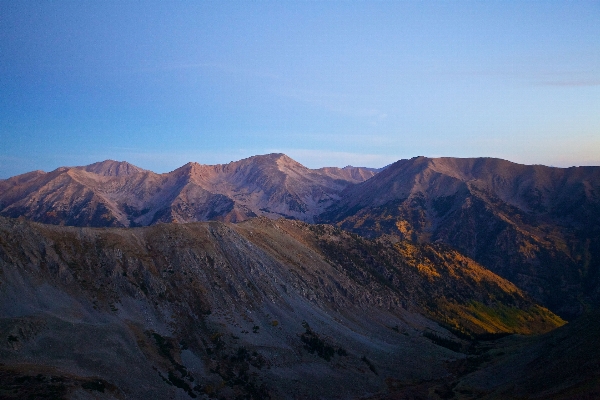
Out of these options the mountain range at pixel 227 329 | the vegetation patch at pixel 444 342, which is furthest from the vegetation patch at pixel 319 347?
the vegetation patch at pixel 444 342

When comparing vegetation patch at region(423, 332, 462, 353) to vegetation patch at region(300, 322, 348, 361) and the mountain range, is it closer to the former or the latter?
the mountain range

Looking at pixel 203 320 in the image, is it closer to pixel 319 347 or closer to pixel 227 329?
pixel 227 329

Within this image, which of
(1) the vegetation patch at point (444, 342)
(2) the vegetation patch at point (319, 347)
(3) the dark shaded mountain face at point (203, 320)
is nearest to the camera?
(3) the dark shaded mountain face at point (203, 320)

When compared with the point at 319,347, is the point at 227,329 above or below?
above

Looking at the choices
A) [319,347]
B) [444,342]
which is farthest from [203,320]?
[444,342]

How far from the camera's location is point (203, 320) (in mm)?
74938

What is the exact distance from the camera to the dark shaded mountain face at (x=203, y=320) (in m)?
53.5

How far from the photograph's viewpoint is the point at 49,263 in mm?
69625

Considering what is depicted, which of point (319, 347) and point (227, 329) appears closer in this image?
point (227, 329)

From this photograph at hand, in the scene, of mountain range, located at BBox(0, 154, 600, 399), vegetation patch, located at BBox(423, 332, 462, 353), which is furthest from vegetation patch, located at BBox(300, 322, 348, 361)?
vegetation patch, located at BBox(423, 332, 462, 353)

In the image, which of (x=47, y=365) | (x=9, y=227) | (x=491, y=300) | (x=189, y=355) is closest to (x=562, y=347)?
(x=189, y=355)

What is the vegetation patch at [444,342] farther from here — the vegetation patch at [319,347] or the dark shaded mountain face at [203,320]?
the vegetation patch at [319,347]

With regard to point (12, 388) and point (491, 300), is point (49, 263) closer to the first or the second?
point (12, 388)

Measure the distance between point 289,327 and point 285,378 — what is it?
14.8 meters
